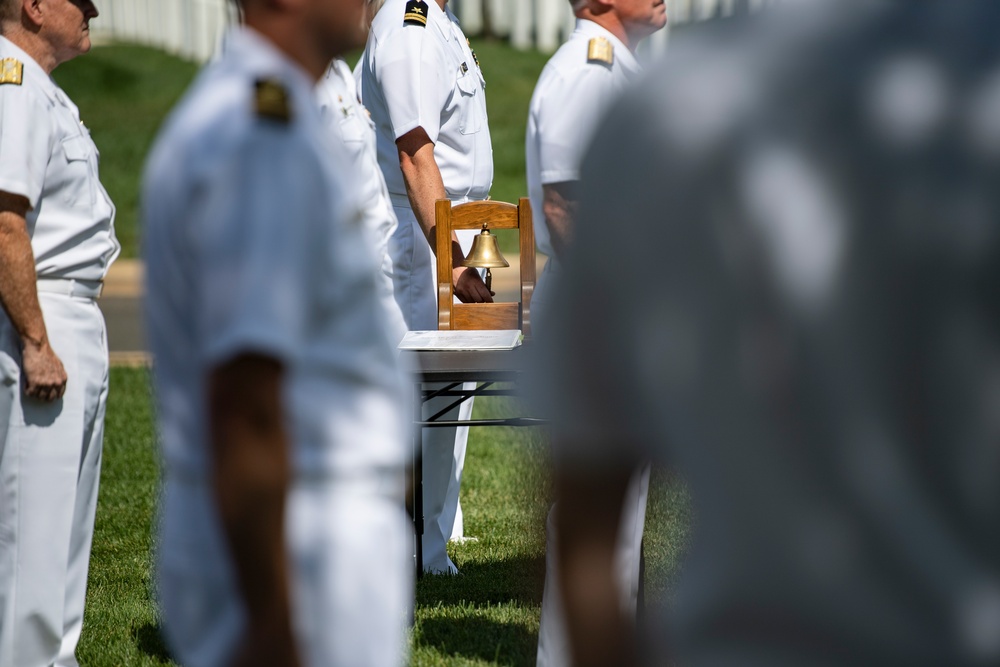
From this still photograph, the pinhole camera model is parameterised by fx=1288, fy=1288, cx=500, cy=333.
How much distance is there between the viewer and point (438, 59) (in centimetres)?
484

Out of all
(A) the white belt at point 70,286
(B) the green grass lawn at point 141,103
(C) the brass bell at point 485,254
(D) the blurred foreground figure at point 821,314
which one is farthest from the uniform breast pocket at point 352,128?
(B) the green grass lawn at point 141,103

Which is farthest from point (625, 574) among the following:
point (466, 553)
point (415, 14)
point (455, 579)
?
point (415, 14)

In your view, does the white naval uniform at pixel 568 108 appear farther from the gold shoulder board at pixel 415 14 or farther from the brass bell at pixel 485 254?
the gold shoulder board at pixel 415 14

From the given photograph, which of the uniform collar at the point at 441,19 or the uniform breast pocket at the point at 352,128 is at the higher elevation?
the uniform collar at the point at 441,19

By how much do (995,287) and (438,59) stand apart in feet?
13.4

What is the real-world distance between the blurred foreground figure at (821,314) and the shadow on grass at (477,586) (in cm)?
363

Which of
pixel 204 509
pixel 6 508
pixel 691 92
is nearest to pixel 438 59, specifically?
pixel 6 508

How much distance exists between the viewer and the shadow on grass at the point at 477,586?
4.80 m

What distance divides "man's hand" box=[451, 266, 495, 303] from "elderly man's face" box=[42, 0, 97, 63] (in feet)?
5.09

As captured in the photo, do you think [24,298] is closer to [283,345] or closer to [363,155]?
[363,155]

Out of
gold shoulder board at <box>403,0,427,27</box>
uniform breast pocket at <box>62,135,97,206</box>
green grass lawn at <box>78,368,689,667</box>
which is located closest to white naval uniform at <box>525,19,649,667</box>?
green grass lawn at <box>78,368,689,667</box>

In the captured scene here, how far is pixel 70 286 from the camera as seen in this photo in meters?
3.64

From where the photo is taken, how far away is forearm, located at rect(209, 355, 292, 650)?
1238mm

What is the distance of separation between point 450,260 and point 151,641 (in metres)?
1.67
